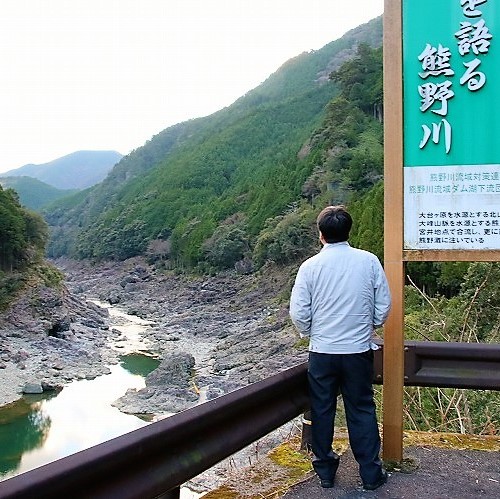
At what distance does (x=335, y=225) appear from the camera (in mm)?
2969

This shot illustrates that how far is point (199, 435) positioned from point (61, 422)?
20.3 meters

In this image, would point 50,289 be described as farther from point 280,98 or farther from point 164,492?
point 280,98

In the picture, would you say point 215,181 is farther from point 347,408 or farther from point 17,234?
point 347,408

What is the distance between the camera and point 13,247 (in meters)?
40.4

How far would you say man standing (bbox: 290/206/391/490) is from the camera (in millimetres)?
2898

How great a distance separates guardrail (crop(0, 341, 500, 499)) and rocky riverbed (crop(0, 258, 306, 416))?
37.1ft

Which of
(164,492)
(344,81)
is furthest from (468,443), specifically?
(344,81)

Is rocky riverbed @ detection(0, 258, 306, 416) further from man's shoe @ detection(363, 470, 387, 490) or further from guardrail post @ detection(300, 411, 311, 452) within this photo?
man's shoe @ detection(363, 470, 387, 490)

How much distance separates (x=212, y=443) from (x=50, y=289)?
4079cm

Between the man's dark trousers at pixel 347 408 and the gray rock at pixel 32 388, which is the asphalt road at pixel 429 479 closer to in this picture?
the man's dark trousers at pixel 347 408

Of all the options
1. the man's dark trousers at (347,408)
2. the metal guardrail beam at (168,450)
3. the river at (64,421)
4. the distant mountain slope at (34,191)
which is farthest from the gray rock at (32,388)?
the distant mountain slope at (34,191)

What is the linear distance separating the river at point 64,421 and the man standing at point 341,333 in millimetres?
13819

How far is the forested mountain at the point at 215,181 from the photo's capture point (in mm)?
57375

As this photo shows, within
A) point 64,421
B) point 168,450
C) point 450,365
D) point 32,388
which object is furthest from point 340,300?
point 32,388
